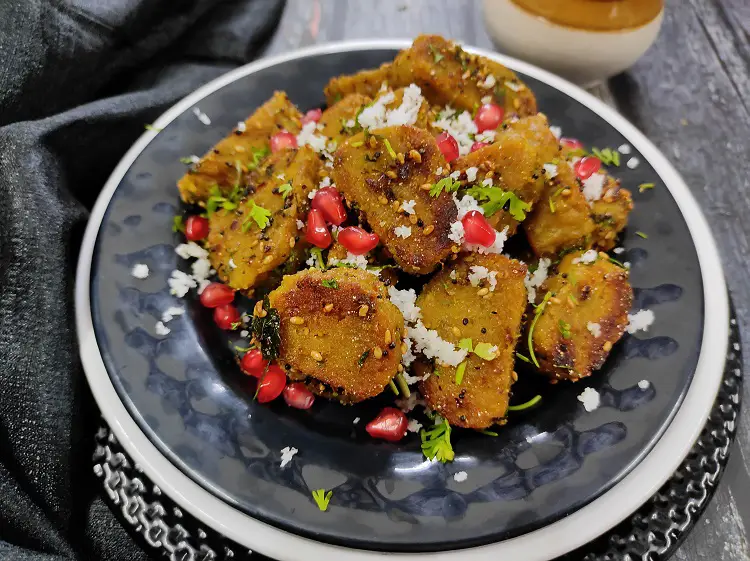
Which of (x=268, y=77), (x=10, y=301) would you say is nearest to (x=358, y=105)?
(x=268, y=77)

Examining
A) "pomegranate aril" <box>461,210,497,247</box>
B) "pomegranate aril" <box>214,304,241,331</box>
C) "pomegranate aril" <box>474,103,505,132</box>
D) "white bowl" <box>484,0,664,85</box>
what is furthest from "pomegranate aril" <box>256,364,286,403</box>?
"white bowl" <box>484,0,664,85</box>

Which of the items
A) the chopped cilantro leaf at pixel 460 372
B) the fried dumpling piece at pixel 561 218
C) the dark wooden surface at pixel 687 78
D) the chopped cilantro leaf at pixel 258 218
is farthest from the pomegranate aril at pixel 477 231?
the dark wooden surface at pixel 687 78

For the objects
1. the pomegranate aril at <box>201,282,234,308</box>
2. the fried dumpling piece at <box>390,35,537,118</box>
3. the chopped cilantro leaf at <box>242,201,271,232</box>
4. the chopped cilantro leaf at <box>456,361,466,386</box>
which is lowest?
the pomegranate aril at <box>201,282,234,308</box>

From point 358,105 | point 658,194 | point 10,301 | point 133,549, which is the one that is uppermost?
point 358,105

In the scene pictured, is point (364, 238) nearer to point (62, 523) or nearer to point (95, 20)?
point (62, 523)

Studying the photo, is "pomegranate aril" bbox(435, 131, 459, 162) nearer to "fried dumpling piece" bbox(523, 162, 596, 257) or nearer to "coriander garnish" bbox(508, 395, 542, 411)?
"fried dumpling piece" bbox(523, 162, 596, 257)

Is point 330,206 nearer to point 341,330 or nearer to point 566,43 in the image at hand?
point 341,330

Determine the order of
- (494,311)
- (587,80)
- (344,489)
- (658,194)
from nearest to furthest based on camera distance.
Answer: (344,489)
(494,311)
(658,194)
(587,80)

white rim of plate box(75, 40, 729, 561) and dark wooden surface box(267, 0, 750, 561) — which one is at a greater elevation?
dark wooden surface box(267, 0, 750, 561)
